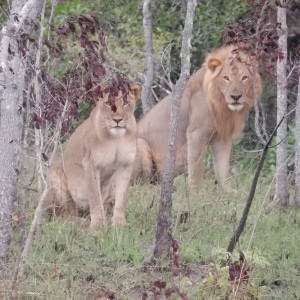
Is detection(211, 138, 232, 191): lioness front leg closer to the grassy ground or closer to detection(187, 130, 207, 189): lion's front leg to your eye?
detection(187, 130, 207, 189): lion's front leg

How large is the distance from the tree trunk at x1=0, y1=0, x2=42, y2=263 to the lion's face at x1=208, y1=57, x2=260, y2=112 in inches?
137

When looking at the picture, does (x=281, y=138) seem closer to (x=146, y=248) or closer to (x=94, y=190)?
(x=94, y=190)

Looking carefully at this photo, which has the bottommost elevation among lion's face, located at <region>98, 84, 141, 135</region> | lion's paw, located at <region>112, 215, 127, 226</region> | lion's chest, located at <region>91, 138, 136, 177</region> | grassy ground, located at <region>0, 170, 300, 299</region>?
lion's paw, located at <region>112, 215, 127, 226</region>

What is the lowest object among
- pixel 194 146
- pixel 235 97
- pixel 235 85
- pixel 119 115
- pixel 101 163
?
pixel 194 146

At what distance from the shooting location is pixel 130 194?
7832mm

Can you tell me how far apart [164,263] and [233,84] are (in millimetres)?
3539

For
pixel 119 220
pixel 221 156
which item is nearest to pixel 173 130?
pixel 119 220

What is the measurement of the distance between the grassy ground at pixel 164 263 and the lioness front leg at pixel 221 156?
5.75ft

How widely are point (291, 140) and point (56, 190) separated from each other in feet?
12.2

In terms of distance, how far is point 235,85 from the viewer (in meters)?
8.96

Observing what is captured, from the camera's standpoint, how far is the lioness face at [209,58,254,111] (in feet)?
28.9

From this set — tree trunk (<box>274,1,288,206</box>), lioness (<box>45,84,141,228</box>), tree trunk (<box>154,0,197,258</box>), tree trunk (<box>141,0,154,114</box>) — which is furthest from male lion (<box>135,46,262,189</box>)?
tree trunk (<box>154,0,197,258</box>)

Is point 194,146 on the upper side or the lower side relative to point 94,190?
lower

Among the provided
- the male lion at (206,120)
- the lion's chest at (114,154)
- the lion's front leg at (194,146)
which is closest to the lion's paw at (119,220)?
the lion's chest at (114,154)
